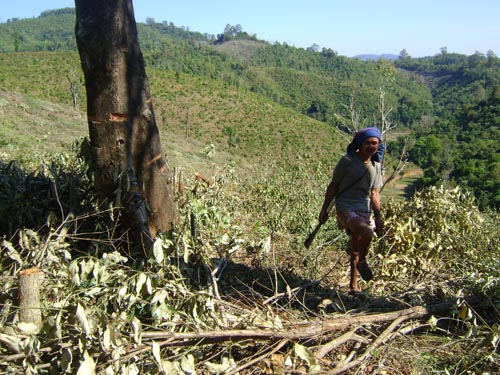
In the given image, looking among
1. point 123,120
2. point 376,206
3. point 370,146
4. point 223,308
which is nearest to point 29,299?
point 223,308

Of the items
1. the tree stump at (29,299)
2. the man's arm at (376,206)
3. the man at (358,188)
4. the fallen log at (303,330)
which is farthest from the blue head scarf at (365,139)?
the tree stump at (29,299)

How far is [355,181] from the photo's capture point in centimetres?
311

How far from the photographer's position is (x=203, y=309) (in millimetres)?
2234

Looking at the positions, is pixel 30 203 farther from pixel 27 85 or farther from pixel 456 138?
pixel 456 138

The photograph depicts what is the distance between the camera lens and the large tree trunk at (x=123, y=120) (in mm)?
2545

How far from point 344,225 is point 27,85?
50.7m

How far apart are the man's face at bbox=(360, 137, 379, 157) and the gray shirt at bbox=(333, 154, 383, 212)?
7 centimetres

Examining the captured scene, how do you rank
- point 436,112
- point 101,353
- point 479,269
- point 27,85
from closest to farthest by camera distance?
point 101,353
point 479,269
point 27,85
point 436,112

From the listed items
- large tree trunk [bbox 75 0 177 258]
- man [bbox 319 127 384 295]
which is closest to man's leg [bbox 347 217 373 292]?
man [bbox 319 127 384 295]

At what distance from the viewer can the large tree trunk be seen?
254 centimetres

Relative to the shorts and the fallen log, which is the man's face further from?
the fallen log

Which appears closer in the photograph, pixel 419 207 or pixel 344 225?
pixel 344 225

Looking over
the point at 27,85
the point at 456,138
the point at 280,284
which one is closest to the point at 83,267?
the point at 280,284

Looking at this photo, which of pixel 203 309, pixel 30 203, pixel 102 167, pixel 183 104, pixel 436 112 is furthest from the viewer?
pixel 436 112
